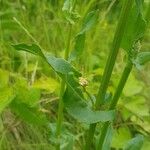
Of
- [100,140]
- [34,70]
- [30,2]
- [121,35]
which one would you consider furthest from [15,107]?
[30,2]

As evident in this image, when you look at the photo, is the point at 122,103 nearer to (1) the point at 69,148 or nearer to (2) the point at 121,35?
(1) the point at 69,148

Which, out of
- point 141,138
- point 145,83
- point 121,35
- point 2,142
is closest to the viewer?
point 121,35

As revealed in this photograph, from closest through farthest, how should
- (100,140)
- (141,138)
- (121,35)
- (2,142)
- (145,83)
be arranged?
1. (121,35)
2. (100,140)
3. (141,138)
4. (2,142)
5. (145,83)

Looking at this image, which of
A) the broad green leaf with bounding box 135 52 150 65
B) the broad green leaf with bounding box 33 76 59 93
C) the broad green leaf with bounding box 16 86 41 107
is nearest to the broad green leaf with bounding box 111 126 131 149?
the broad green leaf with bounding box 33 76 59 93

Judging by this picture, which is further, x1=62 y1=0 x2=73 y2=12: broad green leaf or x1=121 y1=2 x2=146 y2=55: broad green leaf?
x1=62 y1=0 x2=73 y2=12: broad green leaf

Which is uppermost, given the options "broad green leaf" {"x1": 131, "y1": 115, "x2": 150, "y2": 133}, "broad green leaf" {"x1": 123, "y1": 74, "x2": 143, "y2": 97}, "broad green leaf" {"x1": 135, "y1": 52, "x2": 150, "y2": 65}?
"broad green leaf" {"x1": 135, "y1": 52, "x2": 150, "y2": 65}

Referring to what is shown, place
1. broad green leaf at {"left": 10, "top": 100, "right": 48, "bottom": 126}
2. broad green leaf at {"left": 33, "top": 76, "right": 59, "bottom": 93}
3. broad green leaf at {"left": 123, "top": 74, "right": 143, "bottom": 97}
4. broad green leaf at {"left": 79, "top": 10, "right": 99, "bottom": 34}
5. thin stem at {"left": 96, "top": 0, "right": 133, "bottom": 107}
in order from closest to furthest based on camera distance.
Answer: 1. thin stem at {"left": 96, "top": 0, "right": 133, "bottom": 107}
2. broad green leaf at {"left": 79, "top": 10, "right": 99, "bottom": 34}
3. broad green leaf at {"left": 10, "top": 100, "right": 48, "bottom": 126}
4. broad green leaf at {"left": 33, "top": 76, "right": 59, "bottom": 93}
5. broad green leaf at {"left": 123, "top": 74, "right": 143, "bottom": 97}

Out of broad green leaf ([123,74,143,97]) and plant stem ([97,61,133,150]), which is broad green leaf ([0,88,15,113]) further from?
broad green leaf ([123,74,143,97])
